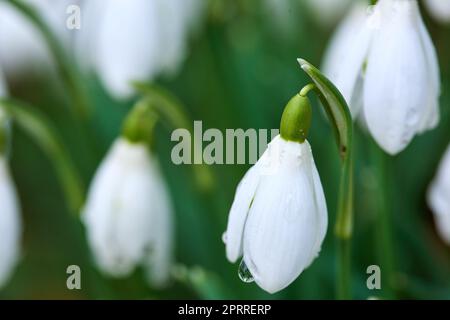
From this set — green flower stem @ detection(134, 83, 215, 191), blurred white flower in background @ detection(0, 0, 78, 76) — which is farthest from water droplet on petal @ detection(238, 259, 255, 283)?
blurred white flower in background @ detection(0, 0, 78, 76)

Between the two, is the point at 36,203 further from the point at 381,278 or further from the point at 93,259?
the point at 381,278

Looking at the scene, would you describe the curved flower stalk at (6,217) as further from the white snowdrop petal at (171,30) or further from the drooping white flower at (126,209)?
the white snowdrop petal at (171,30)

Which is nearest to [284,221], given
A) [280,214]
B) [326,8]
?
[280,214]

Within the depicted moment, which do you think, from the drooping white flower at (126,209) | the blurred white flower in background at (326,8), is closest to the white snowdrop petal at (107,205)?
the drooping white flower at (126,209)

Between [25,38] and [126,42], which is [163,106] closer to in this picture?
[126,42]

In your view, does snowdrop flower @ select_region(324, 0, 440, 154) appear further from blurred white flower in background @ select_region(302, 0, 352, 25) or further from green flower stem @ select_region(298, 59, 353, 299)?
blurred white flower in background @ select_region(302, 0, 352, 25)
